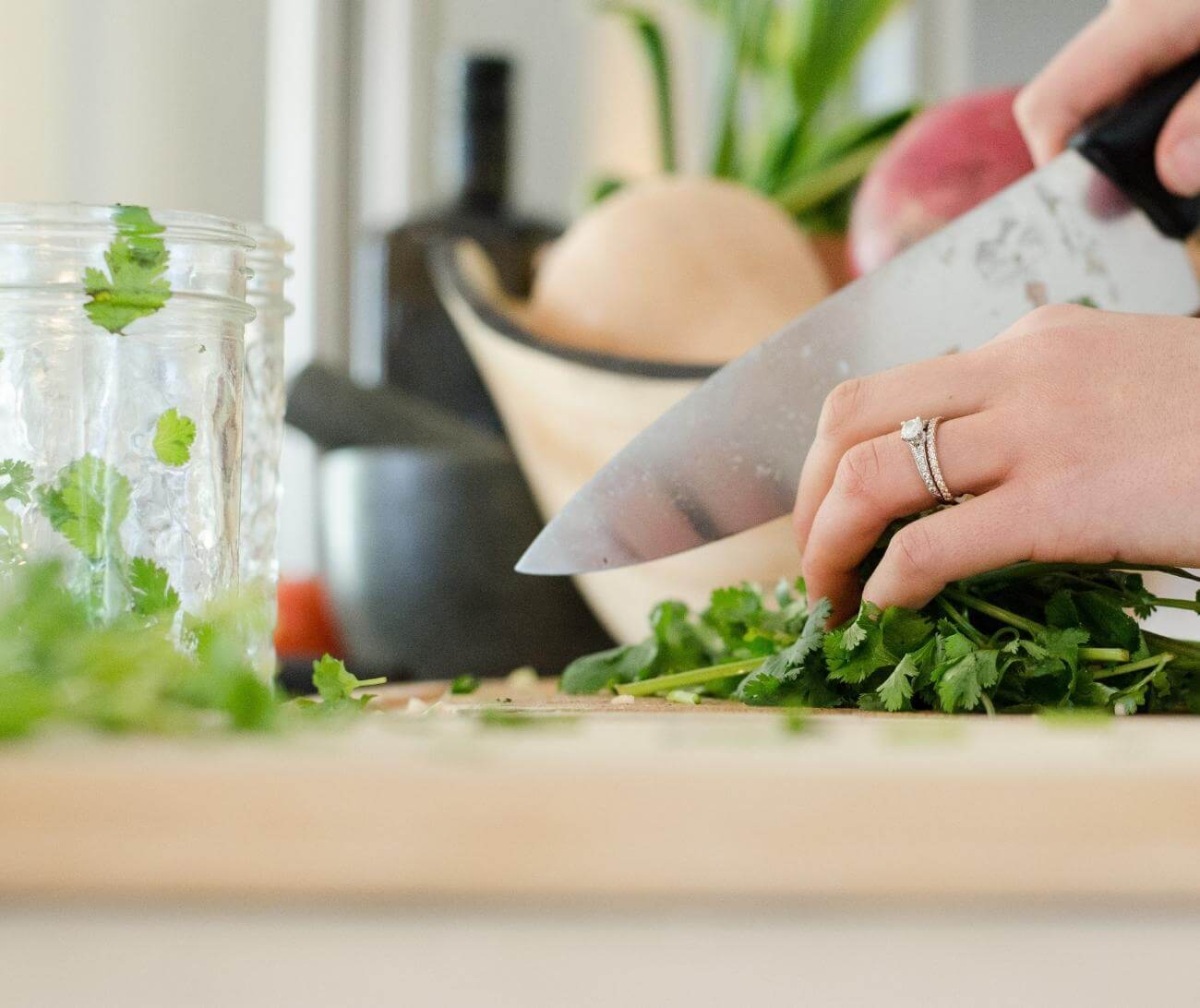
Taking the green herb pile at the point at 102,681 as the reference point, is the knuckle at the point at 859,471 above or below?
above

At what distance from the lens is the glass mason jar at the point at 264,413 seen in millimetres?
674

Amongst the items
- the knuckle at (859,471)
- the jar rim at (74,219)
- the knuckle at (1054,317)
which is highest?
the jar rim at (74,219)

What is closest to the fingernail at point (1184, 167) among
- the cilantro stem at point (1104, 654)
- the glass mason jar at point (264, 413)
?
the cilantro stem at point (1104, 654)

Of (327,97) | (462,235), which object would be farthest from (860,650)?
(327,97)

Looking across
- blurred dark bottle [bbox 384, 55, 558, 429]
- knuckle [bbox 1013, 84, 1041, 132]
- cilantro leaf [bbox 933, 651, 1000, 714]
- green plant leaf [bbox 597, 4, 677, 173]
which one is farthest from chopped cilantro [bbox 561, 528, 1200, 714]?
green plant leaf [bbox 597, 4, 677, 173]

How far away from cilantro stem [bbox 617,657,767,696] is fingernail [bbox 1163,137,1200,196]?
37 cm

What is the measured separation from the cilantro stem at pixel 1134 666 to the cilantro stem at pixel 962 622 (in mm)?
53

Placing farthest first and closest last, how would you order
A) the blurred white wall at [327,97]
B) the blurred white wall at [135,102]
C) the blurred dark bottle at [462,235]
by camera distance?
the blurred dark bottle at [462,235], the blurred white wall at [327,97], the blurred white wall at [135,102]

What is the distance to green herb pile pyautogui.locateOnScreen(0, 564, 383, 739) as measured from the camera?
0.34 m

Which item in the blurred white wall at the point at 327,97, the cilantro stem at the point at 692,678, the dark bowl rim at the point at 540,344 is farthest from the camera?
the blurred white wall at the point at 327,97

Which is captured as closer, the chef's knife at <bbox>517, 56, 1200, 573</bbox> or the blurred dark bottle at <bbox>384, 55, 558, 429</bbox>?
the chef's knife at <bbox>517, 56, 1200, 573</bbox>

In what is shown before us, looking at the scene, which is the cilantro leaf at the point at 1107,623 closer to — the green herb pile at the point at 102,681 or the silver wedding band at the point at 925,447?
the silver wedding band at the point at 925,447

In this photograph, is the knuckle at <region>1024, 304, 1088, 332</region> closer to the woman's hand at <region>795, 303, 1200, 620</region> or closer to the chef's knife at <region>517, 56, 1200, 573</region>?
the woman's hand at <region>795, 303, 1200, 620</region>

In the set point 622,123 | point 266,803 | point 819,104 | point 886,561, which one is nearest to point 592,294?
point 886,561
